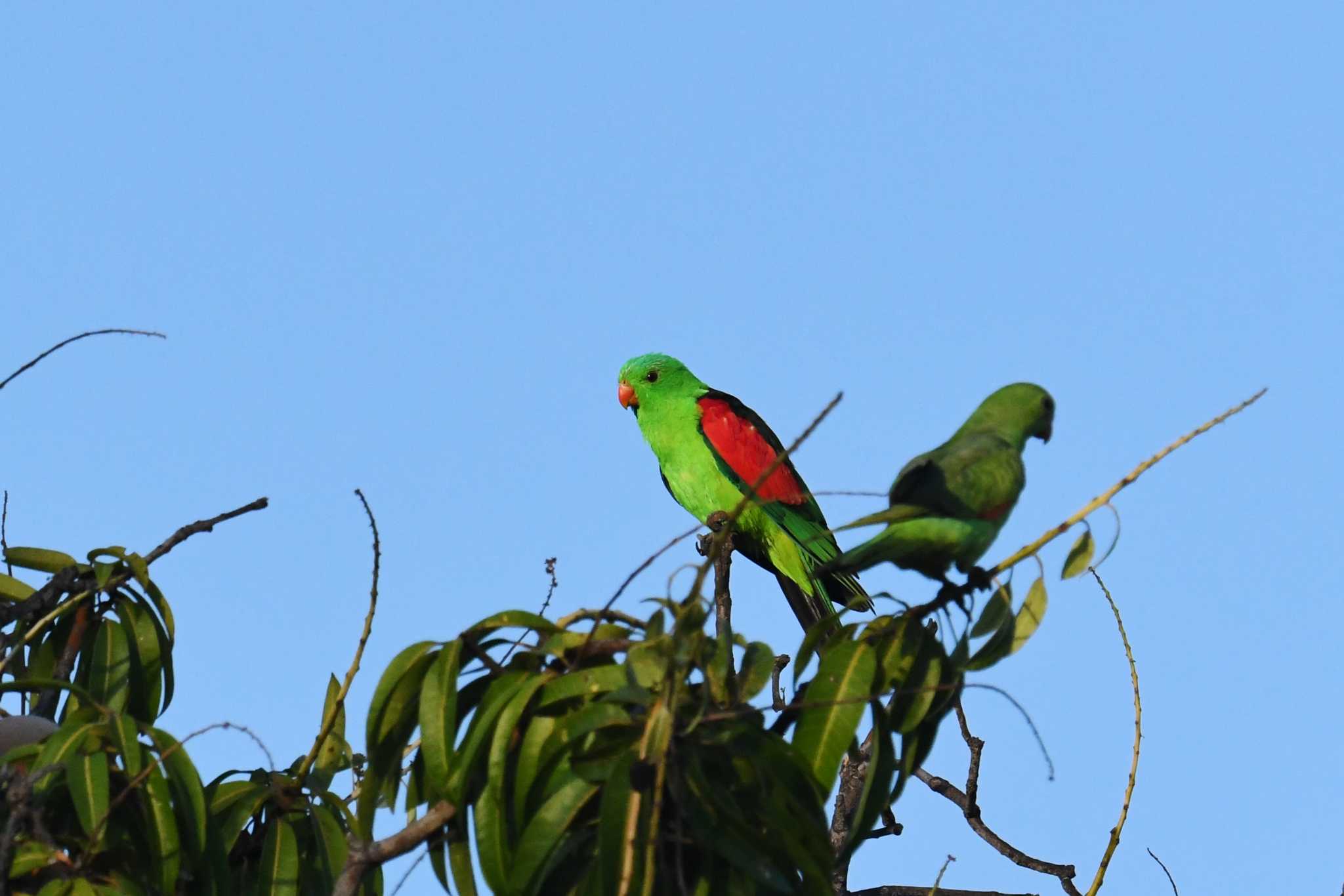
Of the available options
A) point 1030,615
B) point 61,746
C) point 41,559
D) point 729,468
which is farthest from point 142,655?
point 729,468

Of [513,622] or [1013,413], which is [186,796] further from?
[1013,413]

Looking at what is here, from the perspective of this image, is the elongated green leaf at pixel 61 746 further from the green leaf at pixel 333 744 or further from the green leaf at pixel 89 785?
the green leaf at pixel 333 744

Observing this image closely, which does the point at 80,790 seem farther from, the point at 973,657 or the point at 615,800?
the point at 973,657

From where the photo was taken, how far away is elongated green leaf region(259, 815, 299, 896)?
8.90 ft

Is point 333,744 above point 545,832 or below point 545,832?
above

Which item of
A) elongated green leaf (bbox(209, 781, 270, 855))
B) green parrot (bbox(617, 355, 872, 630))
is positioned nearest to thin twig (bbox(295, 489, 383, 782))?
elongated green leaf (bbox(209, 781, 270, 855))

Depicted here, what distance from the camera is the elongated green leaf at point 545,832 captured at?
230 cm

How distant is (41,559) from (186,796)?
3.13ft

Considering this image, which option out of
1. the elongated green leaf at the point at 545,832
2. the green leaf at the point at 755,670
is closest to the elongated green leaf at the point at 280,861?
the elongated green leaf at the point at 545,832

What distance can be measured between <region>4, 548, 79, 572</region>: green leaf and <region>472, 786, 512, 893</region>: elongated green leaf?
1354 mm

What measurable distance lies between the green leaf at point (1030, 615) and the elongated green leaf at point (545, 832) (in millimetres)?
787

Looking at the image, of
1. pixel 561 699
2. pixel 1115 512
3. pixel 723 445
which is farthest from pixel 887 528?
pixel 723 445

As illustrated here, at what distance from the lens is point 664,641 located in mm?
2172

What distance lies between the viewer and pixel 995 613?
2.55 meters
